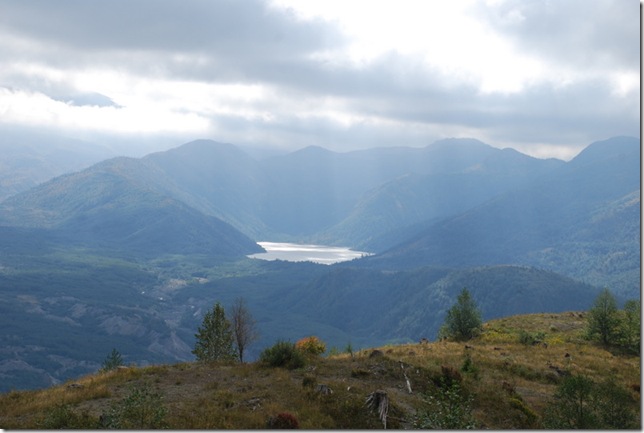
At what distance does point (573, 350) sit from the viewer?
177 ft

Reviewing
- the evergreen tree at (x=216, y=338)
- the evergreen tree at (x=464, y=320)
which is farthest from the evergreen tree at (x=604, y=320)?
the evergreen tree at (x=216, y=338)

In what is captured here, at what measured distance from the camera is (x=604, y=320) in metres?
60.1

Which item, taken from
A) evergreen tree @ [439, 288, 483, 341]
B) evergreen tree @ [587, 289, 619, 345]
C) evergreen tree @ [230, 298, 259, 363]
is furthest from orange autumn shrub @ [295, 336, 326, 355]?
evergreen tree @ [587, 289, 619, 345]

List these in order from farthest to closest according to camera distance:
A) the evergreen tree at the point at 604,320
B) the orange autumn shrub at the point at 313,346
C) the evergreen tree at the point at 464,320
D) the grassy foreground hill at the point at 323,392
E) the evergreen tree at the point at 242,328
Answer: the evergreen tree at the point at 464,320
the evergreen tree at the point at 604,320
the evergreen tree at the point at 242,328
the orange autumn shrub at the point at 313,346
the grassy foreground hill at the point at 323,392

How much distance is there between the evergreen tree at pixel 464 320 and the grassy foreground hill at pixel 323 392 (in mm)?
16872

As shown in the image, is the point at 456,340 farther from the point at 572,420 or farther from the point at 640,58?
the point at 640,58

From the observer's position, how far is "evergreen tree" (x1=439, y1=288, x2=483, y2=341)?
2655 inches

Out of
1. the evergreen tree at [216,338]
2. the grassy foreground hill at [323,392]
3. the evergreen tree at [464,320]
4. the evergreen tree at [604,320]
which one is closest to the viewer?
the grassy foreground hill at [323,392]

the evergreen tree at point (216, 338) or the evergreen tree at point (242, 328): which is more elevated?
the evergreen tree at point (242, 328)

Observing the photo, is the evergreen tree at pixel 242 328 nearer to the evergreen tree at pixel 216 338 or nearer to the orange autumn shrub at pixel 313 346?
the evergreen tree at pixel 216 338

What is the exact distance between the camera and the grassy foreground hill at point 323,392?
87.1 ft

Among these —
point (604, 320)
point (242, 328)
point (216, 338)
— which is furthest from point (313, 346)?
point (604, 320)

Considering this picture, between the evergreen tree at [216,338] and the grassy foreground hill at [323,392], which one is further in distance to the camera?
the evergreen tree at [216,338]

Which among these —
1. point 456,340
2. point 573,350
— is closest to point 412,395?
point 573,350
